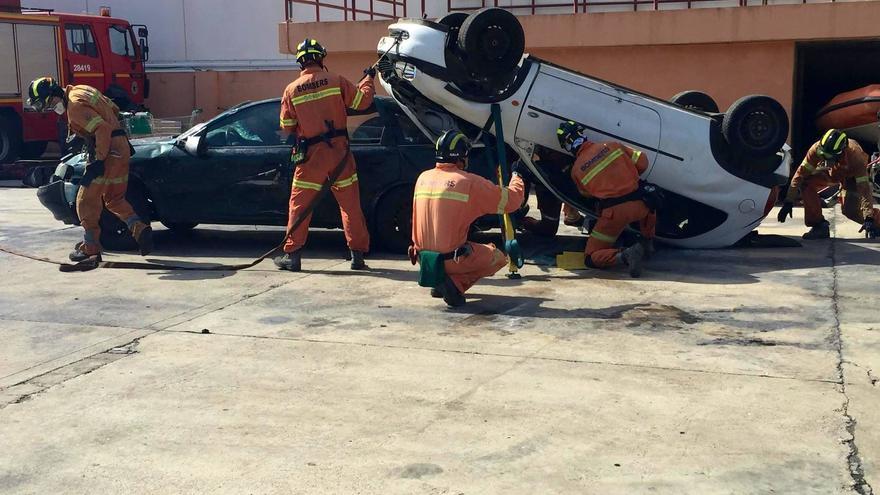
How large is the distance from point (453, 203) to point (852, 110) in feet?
28.3

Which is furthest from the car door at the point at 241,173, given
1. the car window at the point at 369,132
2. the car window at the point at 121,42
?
the car window at the point at 121,42

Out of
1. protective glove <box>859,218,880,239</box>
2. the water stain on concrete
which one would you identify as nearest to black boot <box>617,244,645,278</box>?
protective glove <box>859,218,880,239</box>

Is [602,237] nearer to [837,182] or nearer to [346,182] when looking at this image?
[346,182]

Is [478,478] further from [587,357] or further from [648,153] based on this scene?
[648,153]

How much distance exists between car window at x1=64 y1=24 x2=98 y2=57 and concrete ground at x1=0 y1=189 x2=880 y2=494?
12339 mm

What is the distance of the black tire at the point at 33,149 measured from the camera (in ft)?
65.1

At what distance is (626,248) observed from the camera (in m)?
8.57

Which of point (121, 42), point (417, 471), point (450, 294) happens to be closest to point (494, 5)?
→ point (121, 42)

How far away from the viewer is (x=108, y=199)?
9.45 metres

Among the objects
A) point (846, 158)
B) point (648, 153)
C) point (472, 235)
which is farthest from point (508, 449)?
point (846, 158)

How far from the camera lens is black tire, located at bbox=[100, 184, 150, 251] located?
9.92 meters

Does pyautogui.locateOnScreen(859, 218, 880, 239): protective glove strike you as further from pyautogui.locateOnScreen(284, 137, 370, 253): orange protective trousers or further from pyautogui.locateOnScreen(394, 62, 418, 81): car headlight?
pyautogui.locateOnScreen(284, 137, 370, 253): orange protective trousers

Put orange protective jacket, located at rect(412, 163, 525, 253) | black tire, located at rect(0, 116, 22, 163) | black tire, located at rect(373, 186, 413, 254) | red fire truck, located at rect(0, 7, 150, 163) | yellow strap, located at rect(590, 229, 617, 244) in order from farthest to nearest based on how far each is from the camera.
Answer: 1. red fire truck, located at rect(0, 7, 150, 163)
2. black tire, located at rect(0, 116, 22, 163)
3. black tire, located at rect(373, 186, 413, 254)
4. yellow strap, located at rect(590, 229, 617, 244)
5. orange protective jacket, located at rect(412, 163, 525, 253)

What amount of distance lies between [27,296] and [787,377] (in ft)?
18.3
